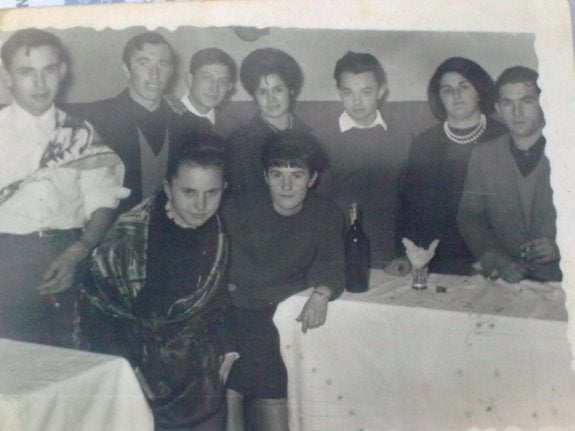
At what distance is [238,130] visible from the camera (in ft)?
5.89

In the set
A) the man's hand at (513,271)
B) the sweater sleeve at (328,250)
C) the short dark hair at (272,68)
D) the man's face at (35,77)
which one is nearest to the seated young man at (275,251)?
the sweater sleeve at (328,250)

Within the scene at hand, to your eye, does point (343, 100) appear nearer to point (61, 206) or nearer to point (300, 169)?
point (300, 169)

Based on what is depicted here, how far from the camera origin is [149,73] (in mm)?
1807

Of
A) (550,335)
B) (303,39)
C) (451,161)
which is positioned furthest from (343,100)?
(550,335)

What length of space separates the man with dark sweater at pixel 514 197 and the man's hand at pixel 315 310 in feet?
1.21

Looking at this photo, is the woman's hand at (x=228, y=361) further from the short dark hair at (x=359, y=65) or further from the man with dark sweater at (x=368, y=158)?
the short dark hair at (x=359, y=65)

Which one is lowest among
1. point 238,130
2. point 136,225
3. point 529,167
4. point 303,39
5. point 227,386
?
point 227,386

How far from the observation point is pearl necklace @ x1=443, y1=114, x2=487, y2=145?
177 cm

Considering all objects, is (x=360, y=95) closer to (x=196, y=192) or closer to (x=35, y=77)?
(x=196, y=192)

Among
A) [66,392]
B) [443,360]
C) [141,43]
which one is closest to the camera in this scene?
[66,392]

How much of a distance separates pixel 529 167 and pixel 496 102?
17 centimetres

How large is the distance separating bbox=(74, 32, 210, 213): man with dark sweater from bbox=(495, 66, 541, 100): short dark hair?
708 mm

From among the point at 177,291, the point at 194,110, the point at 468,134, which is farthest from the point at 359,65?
the point at 177,291

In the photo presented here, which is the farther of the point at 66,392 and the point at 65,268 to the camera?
the point at 65,268
